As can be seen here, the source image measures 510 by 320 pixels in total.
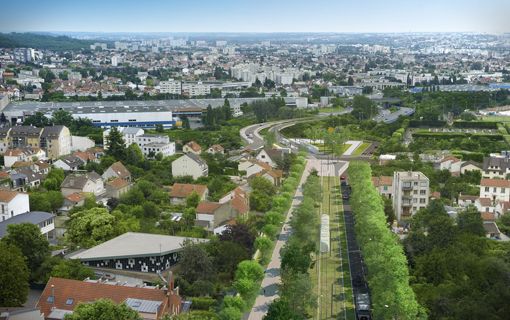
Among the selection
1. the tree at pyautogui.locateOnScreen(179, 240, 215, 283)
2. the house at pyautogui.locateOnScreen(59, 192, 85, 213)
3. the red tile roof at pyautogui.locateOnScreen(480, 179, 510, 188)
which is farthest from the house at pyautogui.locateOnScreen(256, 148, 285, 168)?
the tree at pyautogui.locateOnScreen(179, 240, 215, 283)

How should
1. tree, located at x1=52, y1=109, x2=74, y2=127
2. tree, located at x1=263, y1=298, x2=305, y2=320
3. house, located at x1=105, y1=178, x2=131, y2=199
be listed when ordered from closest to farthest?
tree, located at x1=263, y1=298, x2=305, y2=320 → house, located at x1=105, y1=178, x2=131, y2=199 → tree, located at x1=52, y1=109, x2=74, y2=127

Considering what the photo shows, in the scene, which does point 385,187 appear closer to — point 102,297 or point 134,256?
point 134,256

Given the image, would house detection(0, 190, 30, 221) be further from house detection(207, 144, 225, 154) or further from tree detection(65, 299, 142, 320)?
house detection(207, 144, 225, 154)

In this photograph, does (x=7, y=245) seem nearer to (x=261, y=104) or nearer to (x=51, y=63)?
(x=261, y=104)

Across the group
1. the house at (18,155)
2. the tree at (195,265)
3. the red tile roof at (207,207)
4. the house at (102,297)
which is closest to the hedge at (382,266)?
the tree at (195,265)

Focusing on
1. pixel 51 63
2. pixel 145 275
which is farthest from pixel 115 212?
pixel 51 63

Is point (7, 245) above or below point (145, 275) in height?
above

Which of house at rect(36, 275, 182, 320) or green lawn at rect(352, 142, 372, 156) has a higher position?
house at rect(36, 275, 182, 320)
